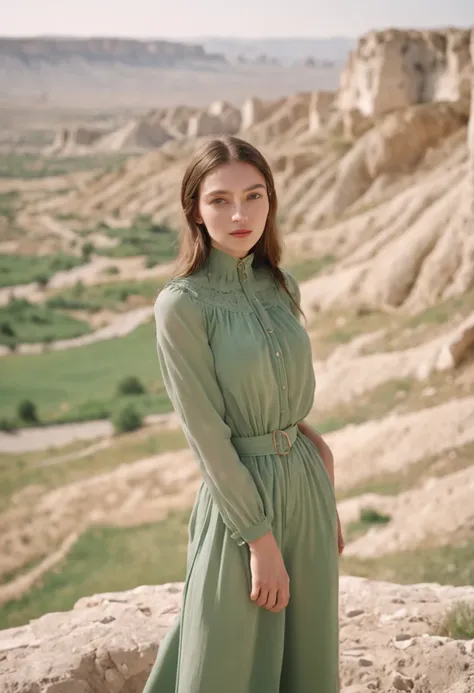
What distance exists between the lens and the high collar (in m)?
3.05

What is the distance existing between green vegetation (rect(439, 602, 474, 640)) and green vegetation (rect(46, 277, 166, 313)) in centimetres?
2069

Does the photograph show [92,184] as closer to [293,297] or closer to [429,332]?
[429,332]

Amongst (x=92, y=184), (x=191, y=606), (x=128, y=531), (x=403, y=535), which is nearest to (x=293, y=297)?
(x=191, y=606)

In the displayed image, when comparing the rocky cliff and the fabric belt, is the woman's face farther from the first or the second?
the rocky cliff

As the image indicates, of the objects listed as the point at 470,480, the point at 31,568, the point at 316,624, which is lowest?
the point at 316,624

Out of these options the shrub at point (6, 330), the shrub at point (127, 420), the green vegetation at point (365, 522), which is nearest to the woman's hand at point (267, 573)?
the green vegetation at point (365, 522)

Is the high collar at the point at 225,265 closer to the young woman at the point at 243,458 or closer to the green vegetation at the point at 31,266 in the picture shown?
the young woman at the point at 243,458

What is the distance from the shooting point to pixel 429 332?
46.9ft

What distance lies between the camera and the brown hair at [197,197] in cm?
292

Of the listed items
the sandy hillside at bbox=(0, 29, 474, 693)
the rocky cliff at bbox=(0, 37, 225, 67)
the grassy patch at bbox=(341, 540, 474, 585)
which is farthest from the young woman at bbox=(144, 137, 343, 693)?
the rocky cliff at bbox=(0, 37, 225, 67)

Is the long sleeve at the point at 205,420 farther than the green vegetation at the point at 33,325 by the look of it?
No

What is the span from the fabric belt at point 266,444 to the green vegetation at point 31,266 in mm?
26958

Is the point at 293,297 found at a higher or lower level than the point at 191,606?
higher

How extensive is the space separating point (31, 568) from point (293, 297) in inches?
381
